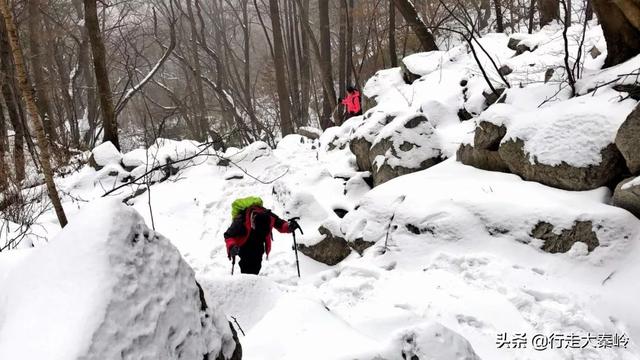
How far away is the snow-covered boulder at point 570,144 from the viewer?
4273 millimetres

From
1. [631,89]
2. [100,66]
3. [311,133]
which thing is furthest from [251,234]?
[100,66]

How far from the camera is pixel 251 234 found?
525cm

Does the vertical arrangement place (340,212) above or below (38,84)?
below

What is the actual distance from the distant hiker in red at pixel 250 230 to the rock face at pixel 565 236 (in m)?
2.70

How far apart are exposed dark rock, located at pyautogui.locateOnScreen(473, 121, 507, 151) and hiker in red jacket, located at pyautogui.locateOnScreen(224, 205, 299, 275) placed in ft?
8.34

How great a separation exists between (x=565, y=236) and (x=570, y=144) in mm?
1037

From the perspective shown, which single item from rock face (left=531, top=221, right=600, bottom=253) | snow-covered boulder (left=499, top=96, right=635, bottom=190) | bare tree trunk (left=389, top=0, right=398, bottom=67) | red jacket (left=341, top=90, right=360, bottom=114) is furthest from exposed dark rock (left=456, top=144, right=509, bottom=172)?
bare tree trunk (left=389, top=0, right=398, bottom=67)

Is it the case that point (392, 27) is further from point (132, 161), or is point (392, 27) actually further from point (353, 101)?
point (132, 161)

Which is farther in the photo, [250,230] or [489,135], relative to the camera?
[489,135]

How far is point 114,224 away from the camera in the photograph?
1.73 meters

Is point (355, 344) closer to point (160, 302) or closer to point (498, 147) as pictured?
point (160, 302)

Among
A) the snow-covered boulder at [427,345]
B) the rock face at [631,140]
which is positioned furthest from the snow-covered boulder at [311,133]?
the snow-covered boulder at [427,345]

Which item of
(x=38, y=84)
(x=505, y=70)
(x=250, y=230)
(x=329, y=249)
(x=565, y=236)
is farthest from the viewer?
(x=38, y=84)

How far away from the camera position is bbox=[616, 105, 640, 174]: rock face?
12.7 feet
